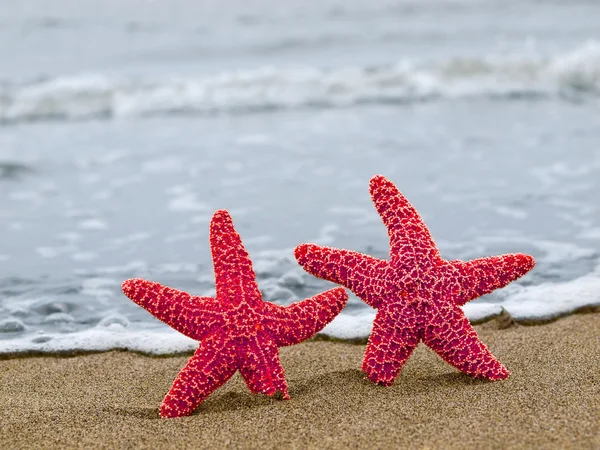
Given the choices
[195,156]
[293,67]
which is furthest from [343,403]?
[293,67]

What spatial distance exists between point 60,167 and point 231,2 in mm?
11151

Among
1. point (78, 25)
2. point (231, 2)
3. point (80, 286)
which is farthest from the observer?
point (231, 2)

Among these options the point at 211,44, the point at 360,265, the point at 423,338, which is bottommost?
the point at 423,338

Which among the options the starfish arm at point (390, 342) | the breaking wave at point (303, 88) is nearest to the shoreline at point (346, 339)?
the starfish arm at point (390, 342)

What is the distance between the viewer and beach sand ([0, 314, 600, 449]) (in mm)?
2855

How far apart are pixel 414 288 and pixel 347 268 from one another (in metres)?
0.30

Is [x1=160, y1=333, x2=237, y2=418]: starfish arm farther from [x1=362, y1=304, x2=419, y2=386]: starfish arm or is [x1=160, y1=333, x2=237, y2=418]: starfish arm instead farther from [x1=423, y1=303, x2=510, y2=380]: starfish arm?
[x1=423, y1=303, x2=510, y2=380]: starfish arm

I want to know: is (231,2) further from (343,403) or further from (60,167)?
(343,403)

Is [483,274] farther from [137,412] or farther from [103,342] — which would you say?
[103,342]

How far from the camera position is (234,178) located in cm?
738

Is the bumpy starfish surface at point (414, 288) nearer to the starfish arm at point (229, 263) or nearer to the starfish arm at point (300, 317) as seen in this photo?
the starfish arm at point (300, 317)

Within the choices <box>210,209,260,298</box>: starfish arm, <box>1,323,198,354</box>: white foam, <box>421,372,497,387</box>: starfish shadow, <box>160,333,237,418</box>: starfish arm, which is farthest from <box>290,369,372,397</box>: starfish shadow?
<box>1,323,198,354</box>: white foam

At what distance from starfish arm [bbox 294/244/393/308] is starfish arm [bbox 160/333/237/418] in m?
0.50

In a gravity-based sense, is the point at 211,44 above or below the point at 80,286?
above
